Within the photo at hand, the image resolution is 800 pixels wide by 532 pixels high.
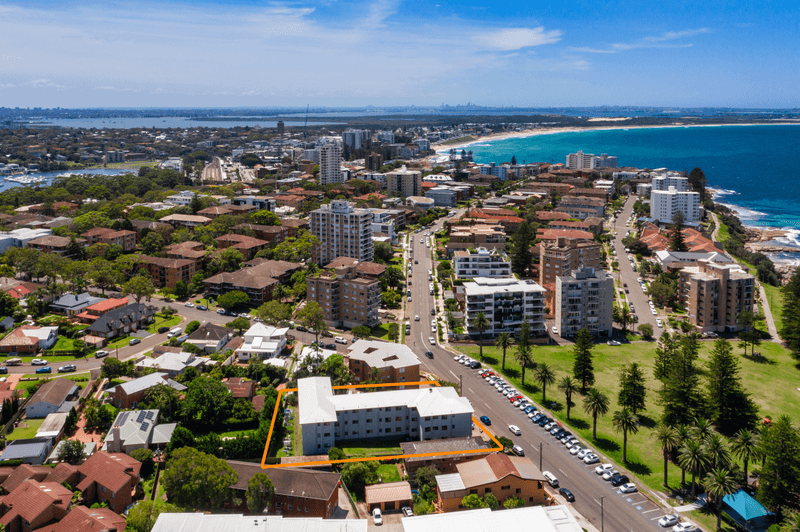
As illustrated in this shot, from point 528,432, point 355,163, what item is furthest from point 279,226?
point 355,163

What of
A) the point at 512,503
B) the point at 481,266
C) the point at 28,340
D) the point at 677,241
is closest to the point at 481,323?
the point at 481,266

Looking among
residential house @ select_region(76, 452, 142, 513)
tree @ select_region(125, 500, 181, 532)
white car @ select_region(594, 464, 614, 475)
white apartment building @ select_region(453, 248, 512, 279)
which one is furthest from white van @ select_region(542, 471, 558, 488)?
white apartment building @ select_region(453, 248, 512, 279)

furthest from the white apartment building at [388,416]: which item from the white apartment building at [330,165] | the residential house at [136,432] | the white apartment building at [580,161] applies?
the white apartment building at [580,161]

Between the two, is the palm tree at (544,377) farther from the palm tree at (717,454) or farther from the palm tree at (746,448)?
the palm tree at (746,448)

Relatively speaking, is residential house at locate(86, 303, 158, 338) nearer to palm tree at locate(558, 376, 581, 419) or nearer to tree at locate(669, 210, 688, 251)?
palm tree at locate(558, 376, 581, 419)

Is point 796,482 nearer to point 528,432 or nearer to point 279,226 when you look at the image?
point 528,432

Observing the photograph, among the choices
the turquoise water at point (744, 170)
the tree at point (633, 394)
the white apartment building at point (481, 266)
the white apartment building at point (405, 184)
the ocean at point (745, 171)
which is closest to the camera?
the tree at point (633, 394)

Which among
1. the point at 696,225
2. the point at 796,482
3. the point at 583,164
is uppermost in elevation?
the point at 583,164
